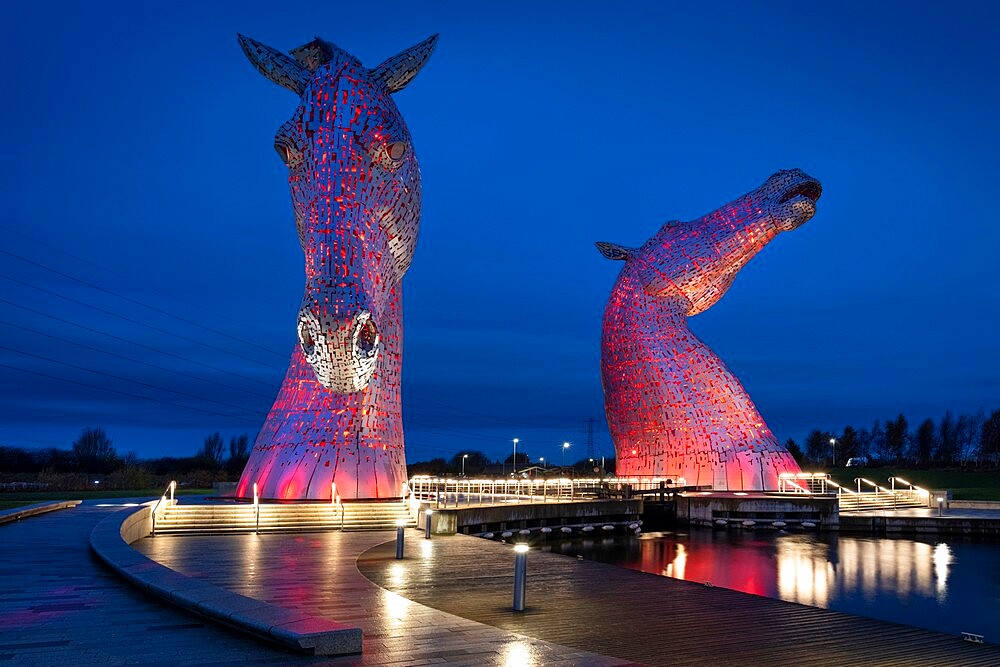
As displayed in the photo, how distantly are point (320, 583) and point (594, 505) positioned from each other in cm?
1853

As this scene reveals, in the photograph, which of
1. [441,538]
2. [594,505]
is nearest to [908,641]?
[441,538]

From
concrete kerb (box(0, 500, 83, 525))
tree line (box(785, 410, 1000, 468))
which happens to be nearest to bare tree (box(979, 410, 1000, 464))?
tree line (box(785, 410, 1000, 468))

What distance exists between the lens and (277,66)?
2181 cm

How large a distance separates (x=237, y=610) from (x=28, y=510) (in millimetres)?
13264

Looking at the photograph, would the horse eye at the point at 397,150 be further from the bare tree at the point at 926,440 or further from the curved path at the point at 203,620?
the bare tree at the point at 926,440

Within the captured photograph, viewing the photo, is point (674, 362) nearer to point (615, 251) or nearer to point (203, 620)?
point (615, 251)

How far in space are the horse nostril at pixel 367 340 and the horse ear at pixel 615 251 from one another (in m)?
18.5

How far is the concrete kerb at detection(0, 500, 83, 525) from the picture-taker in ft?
55.0

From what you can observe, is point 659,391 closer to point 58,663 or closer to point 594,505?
point 594,505

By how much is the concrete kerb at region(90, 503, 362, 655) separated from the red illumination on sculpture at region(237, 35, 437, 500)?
7.69 metres

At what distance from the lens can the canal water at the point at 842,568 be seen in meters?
15.2

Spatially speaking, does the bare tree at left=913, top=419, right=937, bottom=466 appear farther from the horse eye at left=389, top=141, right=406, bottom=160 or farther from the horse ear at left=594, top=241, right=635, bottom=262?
the horse eye at left=389, top=141, right=406, bottom=160

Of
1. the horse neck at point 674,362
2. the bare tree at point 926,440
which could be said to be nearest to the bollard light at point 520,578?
the horse neck at point 674,362

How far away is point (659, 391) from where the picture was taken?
32.7 metres
